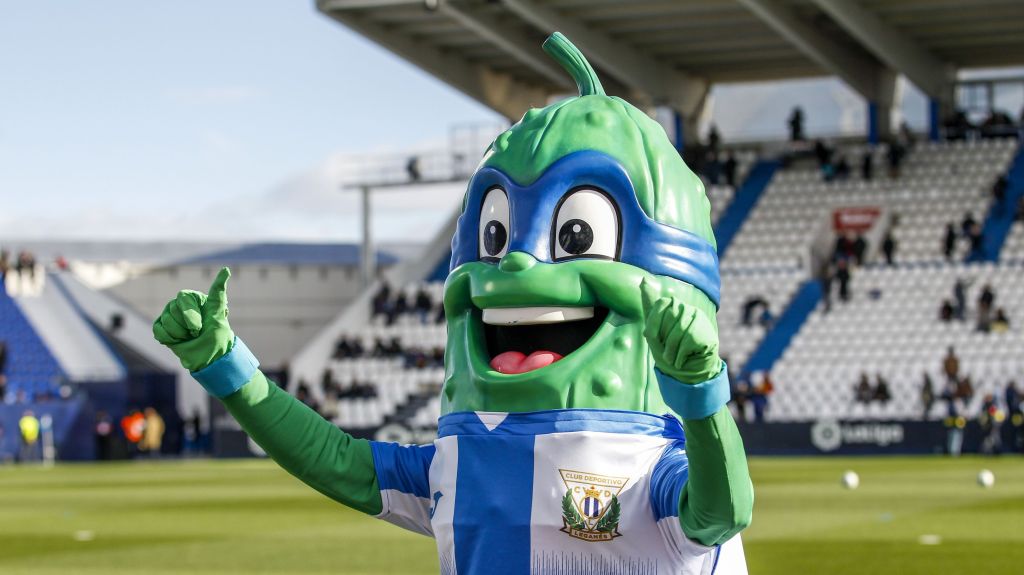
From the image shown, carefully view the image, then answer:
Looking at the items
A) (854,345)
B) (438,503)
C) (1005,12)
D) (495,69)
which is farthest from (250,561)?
(495,69)

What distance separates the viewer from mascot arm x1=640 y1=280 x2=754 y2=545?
4.36 metres

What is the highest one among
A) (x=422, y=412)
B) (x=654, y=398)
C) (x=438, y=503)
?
(x=654, y=398)

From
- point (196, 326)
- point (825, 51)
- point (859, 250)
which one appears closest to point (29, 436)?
point (859, 250)

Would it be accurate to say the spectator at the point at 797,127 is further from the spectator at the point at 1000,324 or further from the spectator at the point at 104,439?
the spectator at the point at 104,439

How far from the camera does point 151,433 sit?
42.3 meters

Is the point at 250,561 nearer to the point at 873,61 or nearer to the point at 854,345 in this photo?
the point at 854,345

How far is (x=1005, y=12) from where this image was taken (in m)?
37.6

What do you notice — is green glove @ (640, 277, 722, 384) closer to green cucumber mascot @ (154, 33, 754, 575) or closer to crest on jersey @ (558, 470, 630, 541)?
green cucumber mascot @ (154, 33, 754, 575)

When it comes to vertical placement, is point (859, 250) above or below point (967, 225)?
below

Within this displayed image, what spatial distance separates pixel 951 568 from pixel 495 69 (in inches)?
1333

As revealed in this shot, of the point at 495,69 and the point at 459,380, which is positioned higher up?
the point at 495,69

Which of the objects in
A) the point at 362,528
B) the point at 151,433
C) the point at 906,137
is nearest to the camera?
the point at 362,528

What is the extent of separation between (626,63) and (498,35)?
391cm

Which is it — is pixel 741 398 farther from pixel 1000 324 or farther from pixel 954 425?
pixel 1000 324
